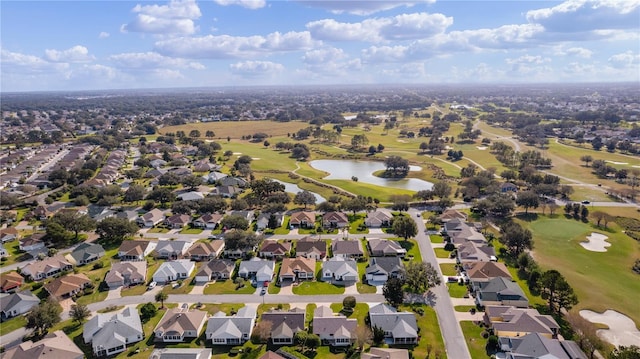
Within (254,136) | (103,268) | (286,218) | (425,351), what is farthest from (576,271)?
(254,136)

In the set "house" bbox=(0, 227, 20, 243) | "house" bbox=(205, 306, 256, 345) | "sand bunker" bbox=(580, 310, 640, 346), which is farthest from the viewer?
"house" bbox=(0, 227, 20, 243)

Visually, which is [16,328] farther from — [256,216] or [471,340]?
[471,340]

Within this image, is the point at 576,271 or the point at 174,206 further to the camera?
the point at 174,206

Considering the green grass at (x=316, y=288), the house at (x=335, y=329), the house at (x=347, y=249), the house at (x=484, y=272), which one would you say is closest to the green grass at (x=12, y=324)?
the green grass at (x=316, y=288)

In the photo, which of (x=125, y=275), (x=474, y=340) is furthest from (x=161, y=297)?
(x=474, y=340)

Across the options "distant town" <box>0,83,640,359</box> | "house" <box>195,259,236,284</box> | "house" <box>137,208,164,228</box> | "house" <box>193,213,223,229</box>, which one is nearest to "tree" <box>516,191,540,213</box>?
"distant town" <box>0,83,640,359</box>

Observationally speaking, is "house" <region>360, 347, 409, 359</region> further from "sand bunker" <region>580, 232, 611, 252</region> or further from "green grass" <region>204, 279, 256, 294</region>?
"sand bunker" <region>580, 232, 611, 252</region>

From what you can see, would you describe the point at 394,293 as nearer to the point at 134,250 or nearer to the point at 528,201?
the point at 134,250
